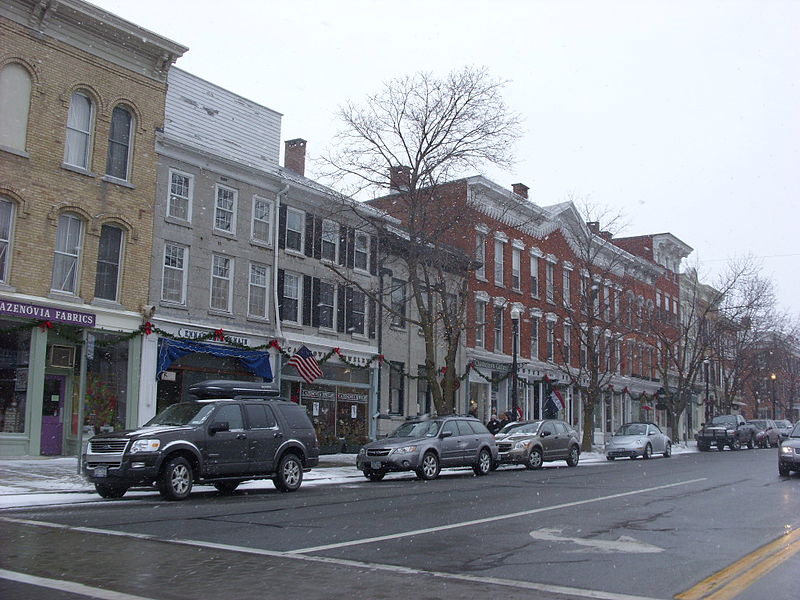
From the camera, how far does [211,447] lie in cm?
1509

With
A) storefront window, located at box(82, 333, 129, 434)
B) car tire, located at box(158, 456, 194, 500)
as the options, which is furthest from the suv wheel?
storefront window, located at box(82, 333, 129, 434)

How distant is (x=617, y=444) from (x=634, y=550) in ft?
77.2

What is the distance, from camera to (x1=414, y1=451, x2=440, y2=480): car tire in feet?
65.3

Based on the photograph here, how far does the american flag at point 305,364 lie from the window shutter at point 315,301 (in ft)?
5.70

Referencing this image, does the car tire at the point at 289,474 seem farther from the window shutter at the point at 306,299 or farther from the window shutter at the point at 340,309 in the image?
the window shutter at the point at 340,309

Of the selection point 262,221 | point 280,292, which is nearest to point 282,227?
point 262,221

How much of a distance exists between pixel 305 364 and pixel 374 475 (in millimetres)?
8868

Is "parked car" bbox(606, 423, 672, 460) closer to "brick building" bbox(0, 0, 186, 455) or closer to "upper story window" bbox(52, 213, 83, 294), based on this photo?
"brick building" bbox(0, 0, 186, 455)

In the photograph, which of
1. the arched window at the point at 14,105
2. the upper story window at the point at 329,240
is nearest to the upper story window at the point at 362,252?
the upper story window at the point at 329,240

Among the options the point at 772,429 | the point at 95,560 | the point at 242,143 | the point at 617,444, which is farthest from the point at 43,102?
the point at 772,429

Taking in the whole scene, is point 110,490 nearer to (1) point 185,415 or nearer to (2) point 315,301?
(1) point 185,415

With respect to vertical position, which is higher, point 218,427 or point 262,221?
point 262,221

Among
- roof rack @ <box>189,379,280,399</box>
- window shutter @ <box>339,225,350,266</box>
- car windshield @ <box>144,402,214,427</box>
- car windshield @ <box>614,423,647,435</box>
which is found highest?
window shutter @ <box>339,225,350,266</box>

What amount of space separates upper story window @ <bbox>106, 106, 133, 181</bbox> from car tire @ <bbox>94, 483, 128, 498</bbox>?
12.1m
